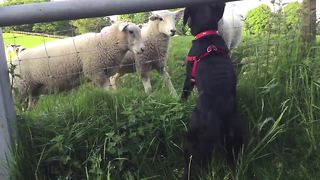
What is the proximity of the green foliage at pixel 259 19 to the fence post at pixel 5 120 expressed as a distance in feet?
7.37

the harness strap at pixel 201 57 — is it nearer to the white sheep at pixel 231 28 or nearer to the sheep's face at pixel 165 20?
the sheep's face at pixel 165 20

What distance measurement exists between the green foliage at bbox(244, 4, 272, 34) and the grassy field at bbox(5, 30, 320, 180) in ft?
1.53

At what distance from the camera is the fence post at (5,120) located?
318cm

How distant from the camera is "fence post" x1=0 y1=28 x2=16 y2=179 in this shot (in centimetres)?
318

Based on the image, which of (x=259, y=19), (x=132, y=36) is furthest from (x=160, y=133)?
(x=132, y=36)

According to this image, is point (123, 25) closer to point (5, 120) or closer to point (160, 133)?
point (160, 133)

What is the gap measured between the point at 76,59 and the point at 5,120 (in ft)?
10.5

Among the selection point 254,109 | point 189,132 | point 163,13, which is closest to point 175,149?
point 189,132

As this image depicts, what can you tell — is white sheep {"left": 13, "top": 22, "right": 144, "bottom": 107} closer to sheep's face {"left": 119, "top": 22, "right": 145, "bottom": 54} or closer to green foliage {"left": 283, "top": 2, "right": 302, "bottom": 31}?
sheep's face {"left": 119, "top": 22, "right": 145, "bottom": 54}

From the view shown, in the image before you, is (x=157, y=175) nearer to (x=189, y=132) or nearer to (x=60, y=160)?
(x=189, y=132)

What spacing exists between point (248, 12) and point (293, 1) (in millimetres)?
804

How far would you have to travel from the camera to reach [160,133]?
344 cm

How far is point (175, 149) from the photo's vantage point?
11.2 feet

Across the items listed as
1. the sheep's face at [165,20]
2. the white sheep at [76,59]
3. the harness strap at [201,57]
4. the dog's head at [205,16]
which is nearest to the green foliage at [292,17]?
the dog's head at [205,16]
